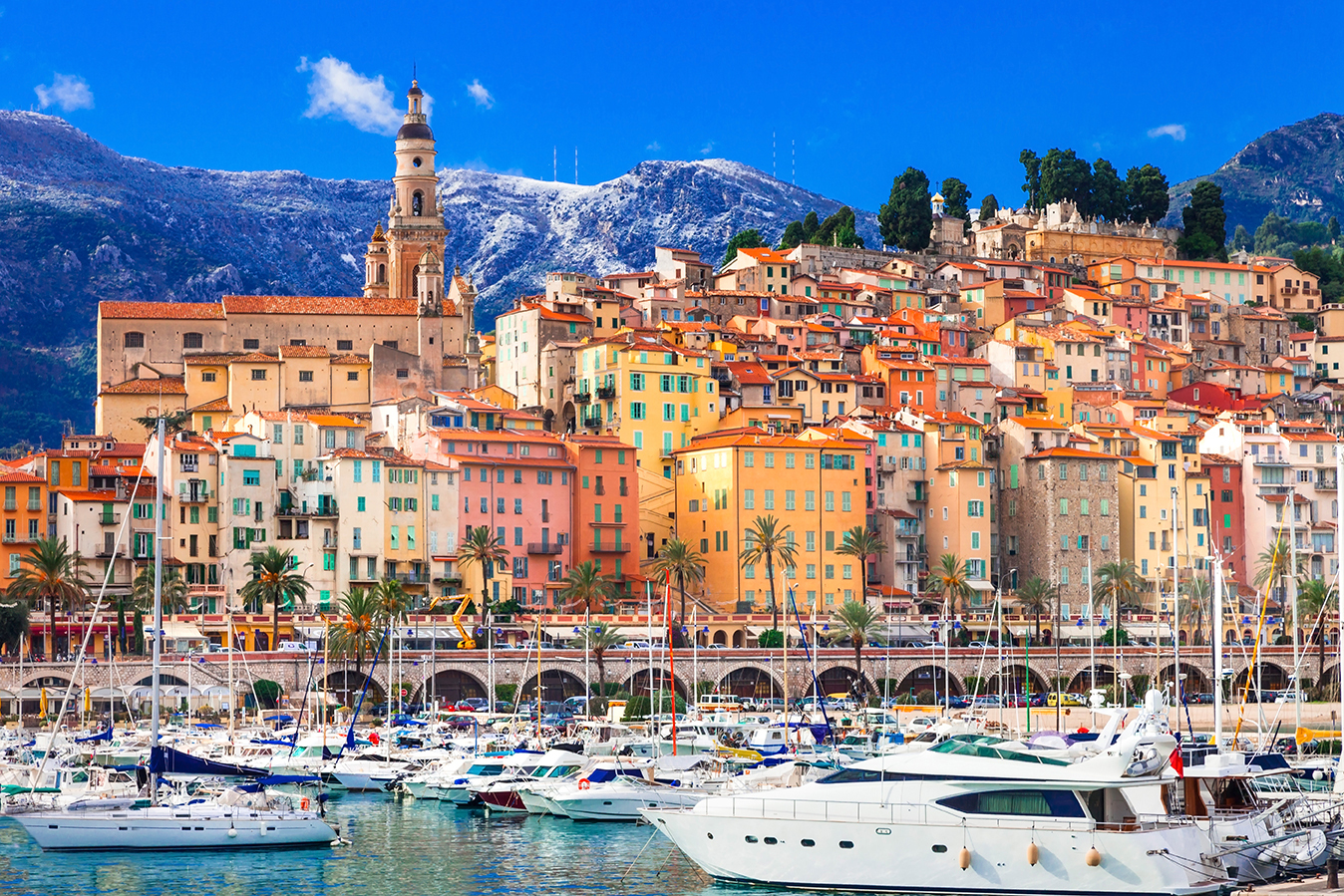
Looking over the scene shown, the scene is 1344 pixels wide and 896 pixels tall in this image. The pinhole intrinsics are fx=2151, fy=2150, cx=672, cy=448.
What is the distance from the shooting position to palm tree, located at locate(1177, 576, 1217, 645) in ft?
329

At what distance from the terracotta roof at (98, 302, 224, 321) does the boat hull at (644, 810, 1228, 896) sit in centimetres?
Result: 9585

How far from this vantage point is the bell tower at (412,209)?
156m

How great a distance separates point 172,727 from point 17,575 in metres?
24.0

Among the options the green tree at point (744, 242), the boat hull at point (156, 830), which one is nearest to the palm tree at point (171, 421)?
the green tree at point (744, 242)

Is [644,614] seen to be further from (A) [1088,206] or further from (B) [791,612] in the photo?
(A) [1088,206]

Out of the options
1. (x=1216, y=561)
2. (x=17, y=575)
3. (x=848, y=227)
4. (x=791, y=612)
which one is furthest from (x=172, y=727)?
(x=848, y=227)

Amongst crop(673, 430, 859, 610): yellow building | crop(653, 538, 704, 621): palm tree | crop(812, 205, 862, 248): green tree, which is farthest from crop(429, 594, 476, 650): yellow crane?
crop(812, 205, 862, 248): green tree

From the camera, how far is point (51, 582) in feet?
303

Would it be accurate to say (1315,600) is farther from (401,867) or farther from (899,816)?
(899,816)

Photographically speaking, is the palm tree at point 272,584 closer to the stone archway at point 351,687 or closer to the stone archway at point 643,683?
the stone archway at point 351,687

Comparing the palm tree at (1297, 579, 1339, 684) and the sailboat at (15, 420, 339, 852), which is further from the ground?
the palm tree at (1297, 579, 1339, 684)

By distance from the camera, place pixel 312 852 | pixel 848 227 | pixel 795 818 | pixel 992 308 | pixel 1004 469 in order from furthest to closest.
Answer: pixel 848 227 → pixel 992 308 → pixel 1004 469 → pixel 312 852 → pixel 795 818

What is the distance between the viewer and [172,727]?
270 ft

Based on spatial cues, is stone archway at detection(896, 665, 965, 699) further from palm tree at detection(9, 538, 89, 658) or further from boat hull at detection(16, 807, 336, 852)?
boat hull at detection(16, 807, 336, 852)
